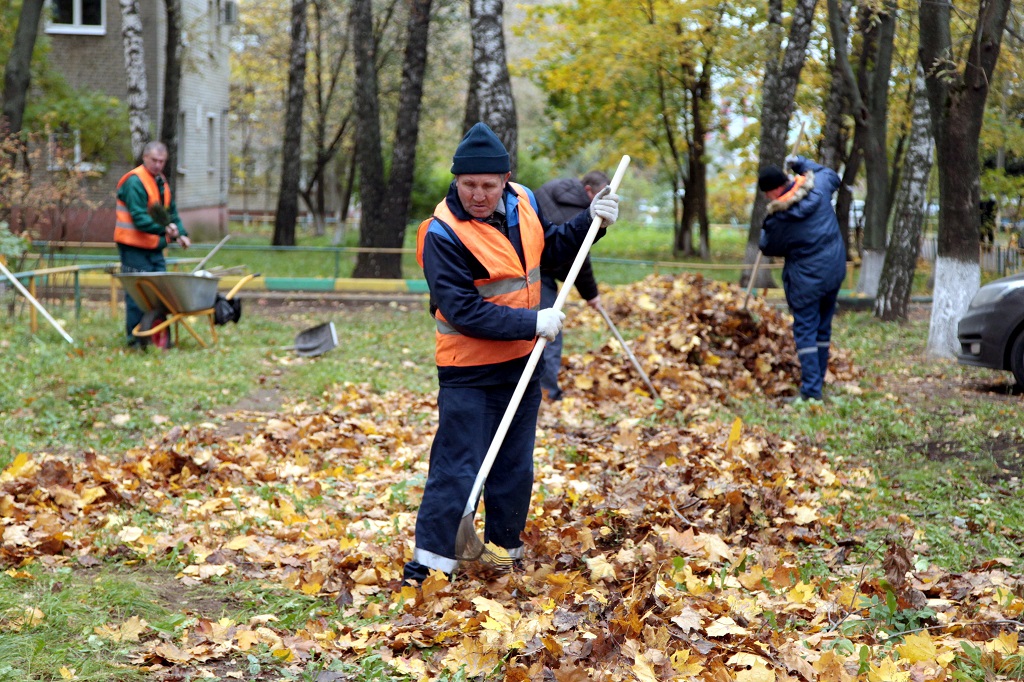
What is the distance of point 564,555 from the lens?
193 inches

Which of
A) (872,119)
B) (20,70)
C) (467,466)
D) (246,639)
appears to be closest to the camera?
(246,639)

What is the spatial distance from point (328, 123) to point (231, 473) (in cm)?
3349

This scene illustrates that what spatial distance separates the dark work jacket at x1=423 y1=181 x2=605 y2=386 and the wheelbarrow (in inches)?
247

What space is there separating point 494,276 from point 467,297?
0.58ft

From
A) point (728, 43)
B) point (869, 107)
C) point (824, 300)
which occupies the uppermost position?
point (728, 43)

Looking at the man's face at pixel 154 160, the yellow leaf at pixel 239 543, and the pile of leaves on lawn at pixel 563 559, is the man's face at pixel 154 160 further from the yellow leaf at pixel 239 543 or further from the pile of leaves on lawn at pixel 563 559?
the yellow leaf at pixel 239 543

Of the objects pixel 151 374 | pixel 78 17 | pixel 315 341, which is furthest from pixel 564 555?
pixel 78 17

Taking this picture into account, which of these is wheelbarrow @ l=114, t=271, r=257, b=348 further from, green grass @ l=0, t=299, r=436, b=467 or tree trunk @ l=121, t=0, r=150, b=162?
tree trunk @ l=121, t=0, r=150, b=162

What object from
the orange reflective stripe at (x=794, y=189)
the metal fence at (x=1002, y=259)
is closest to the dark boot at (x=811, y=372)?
the orange reflective stripe at (x=794, y=189)

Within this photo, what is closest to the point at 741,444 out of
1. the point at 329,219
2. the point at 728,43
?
the point at 728,43

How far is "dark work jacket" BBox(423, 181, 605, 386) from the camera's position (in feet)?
14.7

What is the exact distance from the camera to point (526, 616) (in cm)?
421

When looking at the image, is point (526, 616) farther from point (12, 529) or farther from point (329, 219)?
point (329, 219)

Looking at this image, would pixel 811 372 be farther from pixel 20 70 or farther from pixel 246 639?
pixel 20 70
